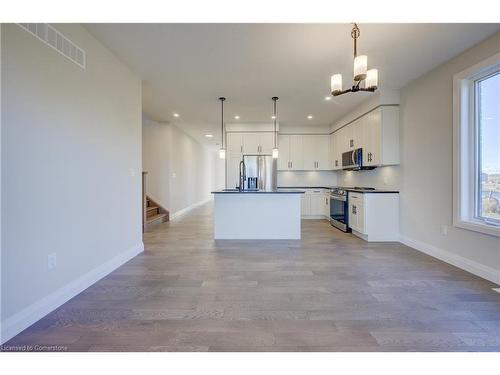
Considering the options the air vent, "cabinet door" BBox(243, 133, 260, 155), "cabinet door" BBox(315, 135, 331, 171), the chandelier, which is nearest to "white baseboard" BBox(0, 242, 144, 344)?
the air vent

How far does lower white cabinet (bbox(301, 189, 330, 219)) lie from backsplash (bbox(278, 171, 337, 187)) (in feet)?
1.19

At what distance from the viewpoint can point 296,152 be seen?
7273 millimetres

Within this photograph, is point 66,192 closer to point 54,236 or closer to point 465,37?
point 54,236

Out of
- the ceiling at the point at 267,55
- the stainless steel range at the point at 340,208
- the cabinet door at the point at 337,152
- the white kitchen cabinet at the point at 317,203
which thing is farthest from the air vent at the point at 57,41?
the white kitchen cabinet at the point at 317,203

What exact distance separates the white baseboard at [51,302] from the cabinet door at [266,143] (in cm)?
460

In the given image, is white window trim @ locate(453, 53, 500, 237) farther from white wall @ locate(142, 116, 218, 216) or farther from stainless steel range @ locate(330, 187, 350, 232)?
white wall @ locate(142, 116, 218, 216)

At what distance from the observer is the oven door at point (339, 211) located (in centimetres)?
546

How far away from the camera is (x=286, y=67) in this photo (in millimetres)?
3521

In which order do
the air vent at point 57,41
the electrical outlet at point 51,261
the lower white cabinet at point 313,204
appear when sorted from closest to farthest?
1. the air vent at point 57,41
2. the electrical outlet at point 51,261
3. the lower white cabinet at point 313,204

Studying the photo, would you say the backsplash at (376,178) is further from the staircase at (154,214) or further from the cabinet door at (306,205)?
the staircase at (154,214)

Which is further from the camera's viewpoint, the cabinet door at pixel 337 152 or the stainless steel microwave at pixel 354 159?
the cabinet door at pixel 337 152

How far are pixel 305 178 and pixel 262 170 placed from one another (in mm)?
1450

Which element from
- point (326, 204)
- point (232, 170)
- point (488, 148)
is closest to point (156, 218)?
point (232, 170)
